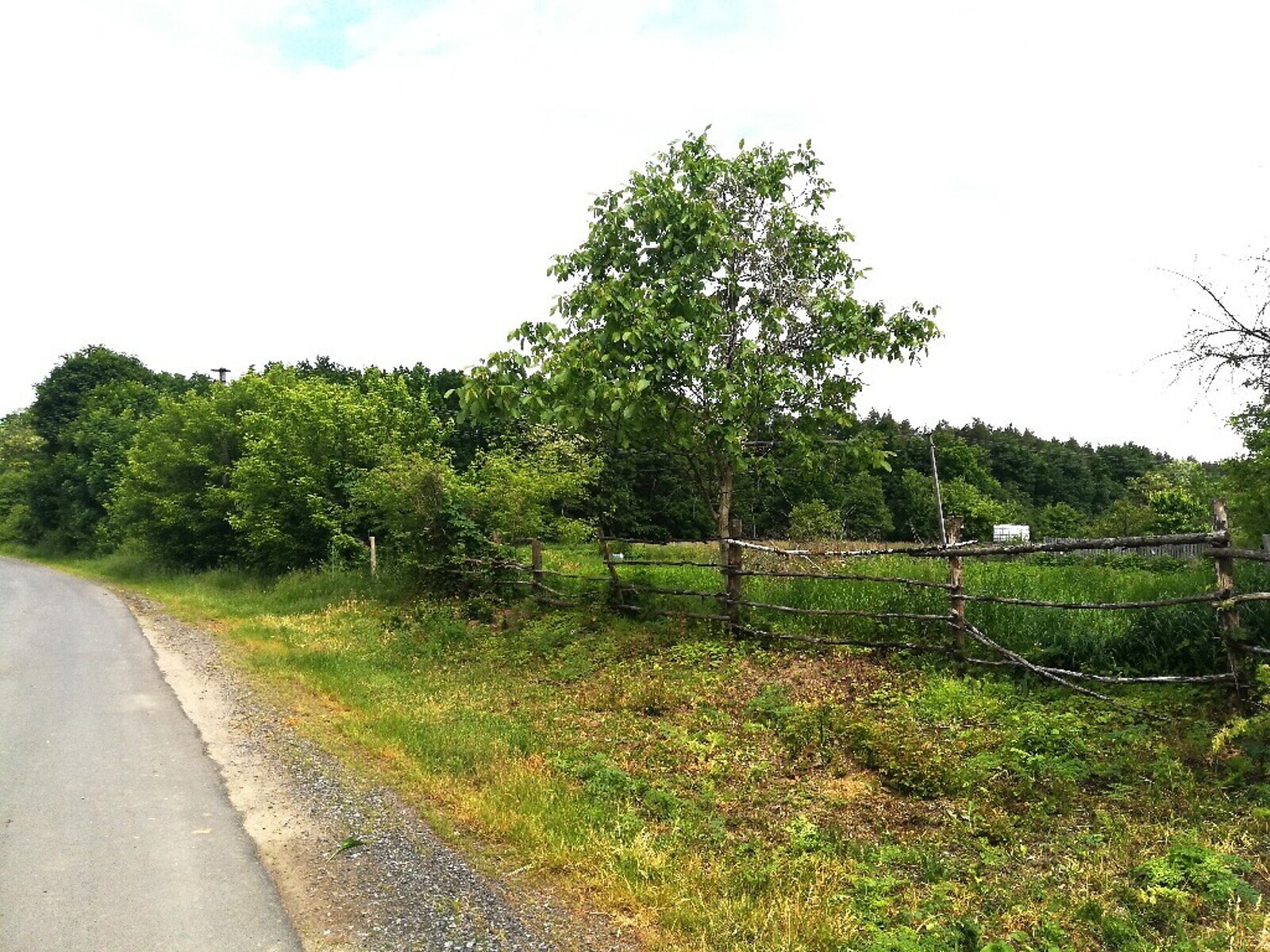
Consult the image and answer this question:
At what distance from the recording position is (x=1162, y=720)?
585 centimetres

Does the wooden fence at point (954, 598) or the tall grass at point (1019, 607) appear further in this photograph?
the tall grass at point (1019, 607)

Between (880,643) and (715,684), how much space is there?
1.71 metres

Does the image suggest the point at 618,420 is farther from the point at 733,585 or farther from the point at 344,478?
the point at 344,478

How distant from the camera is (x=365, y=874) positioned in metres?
4.29

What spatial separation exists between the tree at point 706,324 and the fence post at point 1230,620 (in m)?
4.27

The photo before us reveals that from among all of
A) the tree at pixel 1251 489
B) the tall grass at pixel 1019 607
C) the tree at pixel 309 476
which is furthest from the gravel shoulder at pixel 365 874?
the tree at pixel 1251 489

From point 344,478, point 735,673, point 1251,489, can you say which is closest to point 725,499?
point 735,673

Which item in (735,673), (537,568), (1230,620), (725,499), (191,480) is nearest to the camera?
(1230,620)

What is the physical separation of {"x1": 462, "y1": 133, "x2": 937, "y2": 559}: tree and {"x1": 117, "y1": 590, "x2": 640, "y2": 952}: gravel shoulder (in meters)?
4.33

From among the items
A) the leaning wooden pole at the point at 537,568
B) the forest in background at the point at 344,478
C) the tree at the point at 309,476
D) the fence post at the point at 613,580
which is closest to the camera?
the fence post at the point at 613,580

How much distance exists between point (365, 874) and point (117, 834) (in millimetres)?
1799

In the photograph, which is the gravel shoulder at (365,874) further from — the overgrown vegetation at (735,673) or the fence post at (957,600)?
the fence post at (957,600)

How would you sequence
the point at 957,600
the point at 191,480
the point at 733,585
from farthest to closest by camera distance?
the point at 191,480
the point at 733,585
the point at 957,600

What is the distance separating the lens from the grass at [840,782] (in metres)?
3.74
